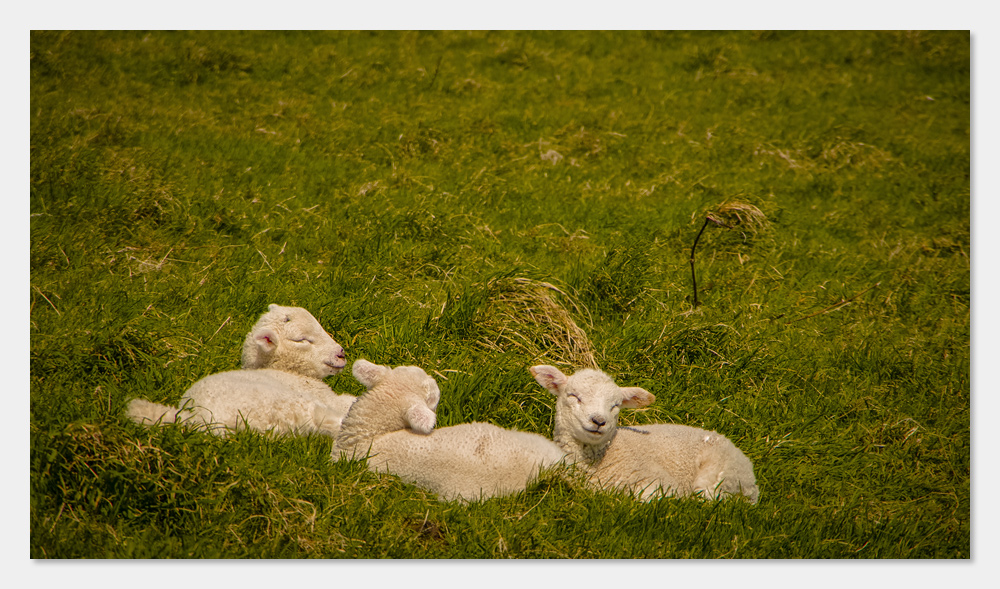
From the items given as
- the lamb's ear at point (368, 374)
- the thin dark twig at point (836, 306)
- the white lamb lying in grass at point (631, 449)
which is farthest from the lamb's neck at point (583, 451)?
the thin dark twig at point (836, 306)

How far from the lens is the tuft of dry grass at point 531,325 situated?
584 cm

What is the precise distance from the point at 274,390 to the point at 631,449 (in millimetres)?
2135

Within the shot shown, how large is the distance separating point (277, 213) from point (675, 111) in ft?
16.9

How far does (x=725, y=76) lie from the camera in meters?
10.8

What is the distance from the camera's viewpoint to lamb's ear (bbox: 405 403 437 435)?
14.5 feet

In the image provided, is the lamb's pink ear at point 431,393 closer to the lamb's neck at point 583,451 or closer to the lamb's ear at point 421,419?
the lamb's ear at point 421,419

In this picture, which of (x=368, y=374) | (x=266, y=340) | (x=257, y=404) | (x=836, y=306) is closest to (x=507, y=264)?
(x=266, y=340)

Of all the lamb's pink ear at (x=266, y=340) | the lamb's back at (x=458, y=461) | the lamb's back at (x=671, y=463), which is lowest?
the lamb's back at (x=671, y=463)

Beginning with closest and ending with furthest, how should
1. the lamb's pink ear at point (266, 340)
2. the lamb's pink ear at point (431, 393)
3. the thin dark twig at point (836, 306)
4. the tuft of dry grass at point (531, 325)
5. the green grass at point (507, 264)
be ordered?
the green grass at point (507, 264), the lamb's pink ear at point (431, 393), the lamb's pink ear at point (266, 340), the tuft of dry grass at point (531, 325), the thin dark twig at point (836, 306)

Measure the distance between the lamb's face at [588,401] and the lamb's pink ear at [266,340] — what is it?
1690 millimetres

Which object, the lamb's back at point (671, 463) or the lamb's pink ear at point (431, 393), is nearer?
the lamb's pink ear at point (431, 393)

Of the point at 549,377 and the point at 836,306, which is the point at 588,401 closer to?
the point at 549,377

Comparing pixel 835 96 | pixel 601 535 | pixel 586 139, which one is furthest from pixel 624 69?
pixel 601 535

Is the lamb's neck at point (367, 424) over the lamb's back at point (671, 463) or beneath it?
over
